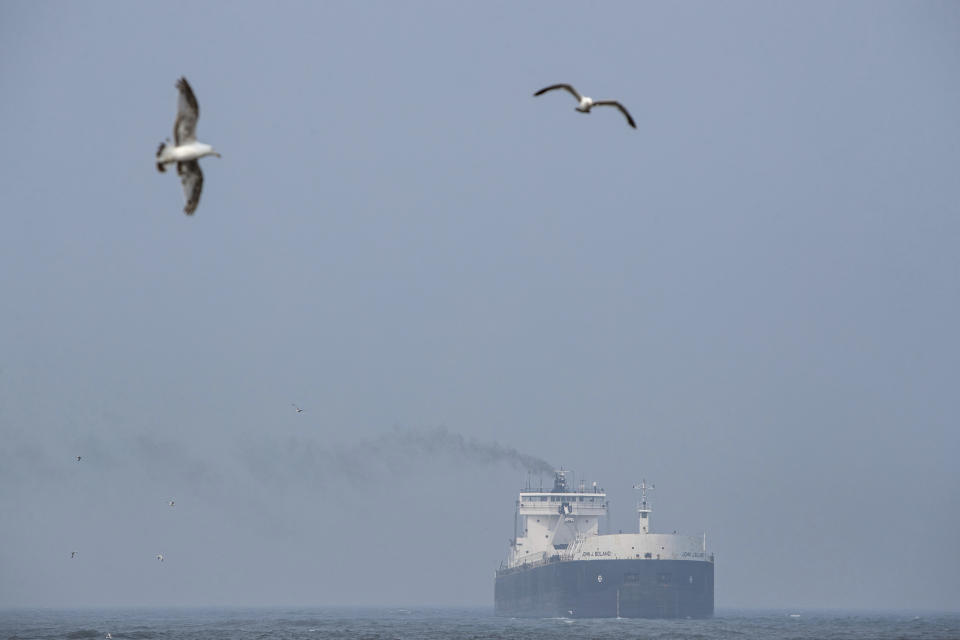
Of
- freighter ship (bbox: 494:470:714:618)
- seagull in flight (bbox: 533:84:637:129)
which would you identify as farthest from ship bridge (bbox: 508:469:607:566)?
seagull in flight (bbox: 533:84:637:129)

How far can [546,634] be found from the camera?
86062mm

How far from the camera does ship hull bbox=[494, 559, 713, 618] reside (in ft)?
382

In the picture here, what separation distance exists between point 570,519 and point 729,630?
159 feet

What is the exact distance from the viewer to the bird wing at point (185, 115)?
22.2m

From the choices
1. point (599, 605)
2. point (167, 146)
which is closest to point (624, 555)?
point (599, 605)

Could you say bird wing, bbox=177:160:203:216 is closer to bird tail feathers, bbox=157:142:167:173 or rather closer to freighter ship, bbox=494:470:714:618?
bird tail feathers, bbox=157:142:167:173

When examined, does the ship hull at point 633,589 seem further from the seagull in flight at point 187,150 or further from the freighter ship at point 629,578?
the seagull in flight at point 187,150

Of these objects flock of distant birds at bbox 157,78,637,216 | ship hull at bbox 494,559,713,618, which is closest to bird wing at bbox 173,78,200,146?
flock of distant birds at bbox 157,78,637,216

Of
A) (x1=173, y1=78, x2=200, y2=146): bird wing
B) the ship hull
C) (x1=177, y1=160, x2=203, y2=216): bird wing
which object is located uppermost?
(x1=173, y1=78, x2=200, y2=146): bird wing

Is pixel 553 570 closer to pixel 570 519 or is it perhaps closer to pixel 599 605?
pixel 599 605

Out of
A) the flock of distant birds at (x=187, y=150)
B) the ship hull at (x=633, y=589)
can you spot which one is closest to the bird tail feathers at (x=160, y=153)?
the flock of distant birds at (x=187, y=150)

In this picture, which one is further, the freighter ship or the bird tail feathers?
the freighter ship

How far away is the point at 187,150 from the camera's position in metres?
22.0

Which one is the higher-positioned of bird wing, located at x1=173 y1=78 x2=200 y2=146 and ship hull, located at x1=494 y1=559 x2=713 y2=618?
bird wing, located at x1=173 y1=78 x2=200 y2=146
